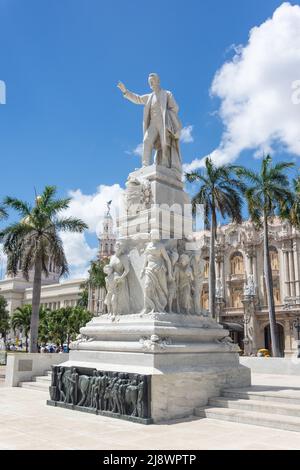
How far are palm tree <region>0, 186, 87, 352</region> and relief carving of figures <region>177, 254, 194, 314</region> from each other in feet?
43.3

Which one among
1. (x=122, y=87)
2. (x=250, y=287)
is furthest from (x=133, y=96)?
(x=250, y=287)

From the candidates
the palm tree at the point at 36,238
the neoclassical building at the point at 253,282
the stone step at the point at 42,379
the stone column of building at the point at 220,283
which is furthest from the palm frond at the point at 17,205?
the stone column of building at the point at 220,283

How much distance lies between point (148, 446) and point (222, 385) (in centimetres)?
377

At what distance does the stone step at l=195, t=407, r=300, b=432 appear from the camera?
756 centimetres

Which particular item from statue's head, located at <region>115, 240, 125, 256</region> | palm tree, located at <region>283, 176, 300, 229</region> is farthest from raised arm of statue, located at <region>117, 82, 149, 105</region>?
palm tree, located at <region>283, 176, 300, 229</region>

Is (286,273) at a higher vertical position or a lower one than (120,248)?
higher

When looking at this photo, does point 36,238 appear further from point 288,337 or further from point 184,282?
point 288,337

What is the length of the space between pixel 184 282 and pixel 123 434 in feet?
13.8

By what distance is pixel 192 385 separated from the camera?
909cm

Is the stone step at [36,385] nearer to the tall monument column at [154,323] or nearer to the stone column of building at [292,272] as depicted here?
the tall monument column at [154,323]

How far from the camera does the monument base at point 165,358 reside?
864 centimetres

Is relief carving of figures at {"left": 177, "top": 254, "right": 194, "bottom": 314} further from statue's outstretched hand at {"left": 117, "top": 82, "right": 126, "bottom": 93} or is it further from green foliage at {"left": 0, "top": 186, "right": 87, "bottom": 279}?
green foliage at {"left": 0, "top": 186, "right": 87, "bottom": 279}

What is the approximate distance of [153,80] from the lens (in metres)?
12.3
